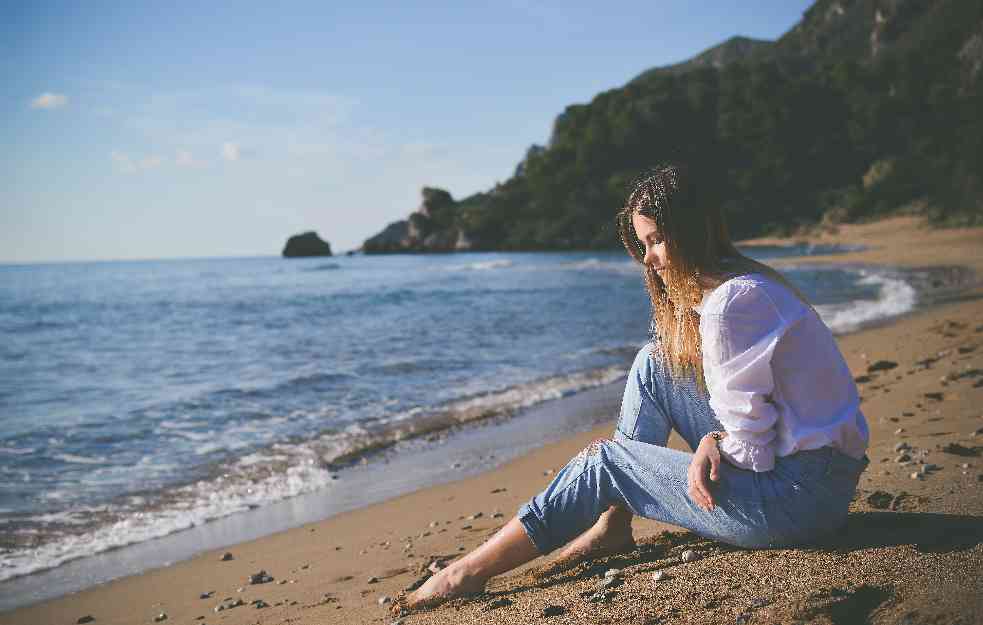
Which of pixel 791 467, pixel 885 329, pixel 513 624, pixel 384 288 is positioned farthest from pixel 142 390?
pixel 384 288

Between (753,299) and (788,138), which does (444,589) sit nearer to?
(753,299)

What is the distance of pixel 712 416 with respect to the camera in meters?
2.49

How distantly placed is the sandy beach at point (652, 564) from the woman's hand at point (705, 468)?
371 mm

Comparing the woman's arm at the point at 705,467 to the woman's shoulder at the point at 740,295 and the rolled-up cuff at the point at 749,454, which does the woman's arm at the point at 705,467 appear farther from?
the woman's shoulder at the point at 740,295

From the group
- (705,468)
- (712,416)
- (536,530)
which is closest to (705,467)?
(705,468)

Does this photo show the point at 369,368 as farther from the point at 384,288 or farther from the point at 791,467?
the point at 384,288

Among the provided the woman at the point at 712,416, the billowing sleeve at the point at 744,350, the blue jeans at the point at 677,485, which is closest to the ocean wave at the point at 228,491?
the woman at the point at 712,416

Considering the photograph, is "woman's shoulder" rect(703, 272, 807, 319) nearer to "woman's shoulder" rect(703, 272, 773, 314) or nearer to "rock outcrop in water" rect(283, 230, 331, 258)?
"woman's shoulder" rect(703, 272, 773, 314)

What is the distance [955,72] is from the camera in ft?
194

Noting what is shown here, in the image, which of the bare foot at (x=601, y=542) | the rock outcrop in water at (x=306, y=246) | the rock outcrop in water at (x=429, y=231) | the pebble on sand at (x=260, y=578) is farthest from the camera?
the rock outcrop in water at (x=306, y=246)

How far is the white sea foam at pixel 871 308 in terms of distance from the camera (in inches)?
520

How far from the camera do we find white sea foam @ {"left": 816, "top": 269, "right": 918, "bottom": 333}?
13.2 meters

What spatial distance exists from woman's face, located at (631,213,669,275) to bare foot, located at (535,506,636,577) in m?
1.05

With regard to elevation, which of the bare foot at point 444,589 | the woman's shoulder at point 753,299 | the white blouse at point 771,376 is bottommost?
the bare foot at point 444,589
